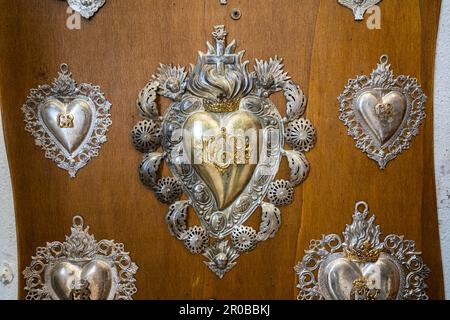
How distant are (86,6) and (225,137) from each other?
382 mm

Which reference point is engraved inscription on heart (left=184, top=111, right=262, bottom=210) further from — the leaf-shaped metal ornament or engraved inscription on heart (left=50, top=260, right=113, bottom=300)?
engraved inscription on heart (left=50, top=260, right=113, bottom=300)

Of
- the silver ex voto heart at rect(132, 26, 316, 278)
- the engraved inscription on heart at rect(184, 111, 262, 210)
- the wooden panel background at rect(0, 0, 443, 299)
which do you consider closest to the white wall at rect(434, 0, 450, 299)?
the wooden panel background at rect(0, 0, 443, 299)

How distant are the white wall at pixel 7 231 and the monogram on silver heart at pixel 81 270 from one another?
40mm

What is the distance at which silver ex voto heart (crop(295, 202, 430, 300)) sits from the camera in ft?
3.48

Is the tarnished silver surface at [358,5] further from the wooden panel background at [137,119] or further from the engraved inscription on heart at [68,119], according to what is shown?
the engraved inscription on heart at [68,119]

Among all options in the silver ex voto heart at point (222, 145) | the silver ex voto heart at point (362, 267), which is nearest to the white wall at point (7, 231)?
the silver ex voto heart at point (222, 145)

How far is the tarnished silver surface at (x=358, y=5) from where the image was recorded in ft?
3.45

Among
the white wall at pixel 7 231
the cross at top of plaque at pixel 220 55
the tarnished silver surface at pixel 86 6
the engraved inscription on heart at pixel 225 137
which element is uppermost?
the tarnished silver surface at pixel 86 6

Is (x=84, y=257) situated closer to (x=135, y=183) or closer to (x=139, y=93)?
(x=135, y=183)

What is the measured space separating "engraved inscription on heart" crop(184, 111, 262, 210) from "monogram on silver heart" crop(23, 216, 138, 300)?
0.77ft

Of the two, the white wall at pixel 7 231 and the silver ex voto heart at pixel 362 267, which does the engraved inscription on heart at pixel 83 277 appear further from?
the silver ex voto heart at pixel 362 267

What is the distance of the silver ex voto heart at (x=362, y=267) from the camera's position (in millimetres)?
1061

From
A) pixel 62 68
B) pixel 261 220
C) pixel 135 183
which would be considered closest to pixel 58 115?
pixel 62 68

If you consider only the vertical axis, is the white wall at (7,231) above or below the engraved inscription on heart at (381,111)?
below
